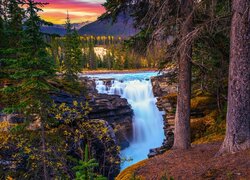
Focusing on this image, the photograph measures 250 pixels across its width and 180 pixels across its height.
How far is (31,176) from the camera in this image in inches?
662

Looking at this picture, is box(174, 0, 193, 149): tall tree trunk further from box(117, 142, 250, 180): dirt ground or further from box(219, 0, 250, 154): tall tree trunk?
box(219, 0, 250, 154): tall tree trunk

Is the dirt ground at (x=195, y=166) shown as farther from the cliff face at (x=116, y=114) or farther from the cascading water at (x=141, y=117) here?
the cliff face at (x=116, y=114)

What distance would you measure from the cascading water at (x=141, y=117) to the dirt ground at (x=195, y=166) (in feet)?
45.8

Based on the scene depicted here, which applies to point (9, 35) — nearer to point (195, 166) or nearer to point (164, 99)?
point (164, 99)

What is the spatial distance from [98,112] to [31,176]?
14519 millimetres

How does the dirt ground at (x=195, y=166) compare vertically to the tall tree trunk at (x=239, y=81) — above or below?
below

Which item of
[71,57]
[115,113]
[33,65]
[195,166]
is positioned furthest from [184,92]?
[71,57]

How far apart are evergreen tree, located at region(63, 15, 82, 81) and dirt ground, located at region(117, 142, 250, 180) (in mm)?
27109

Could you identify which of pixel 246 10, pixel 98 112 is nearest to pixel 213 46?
pixel 246 10

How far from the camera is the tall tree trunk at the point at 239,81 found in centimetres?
732

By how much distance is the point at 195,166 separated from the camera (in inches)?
324

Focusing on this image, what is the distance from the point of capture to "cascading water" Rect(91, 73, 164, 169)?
29.6 meters

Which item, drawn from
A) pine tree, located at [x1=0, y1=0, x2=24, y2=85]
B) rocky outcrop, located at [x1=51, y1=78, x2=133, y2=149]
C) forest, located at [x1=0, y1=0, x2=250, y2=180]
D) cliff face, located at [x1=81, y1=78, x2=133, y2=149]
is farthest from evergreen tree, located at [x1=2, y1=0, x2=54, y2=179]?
cliff face, located at [x1=81, y1=78, x2=133, y2=149]

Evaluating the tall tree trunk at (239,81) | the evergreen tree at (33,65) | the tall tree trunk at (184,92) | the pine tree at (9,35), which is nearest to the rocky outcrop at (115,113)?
the pine tree at (9,35)
